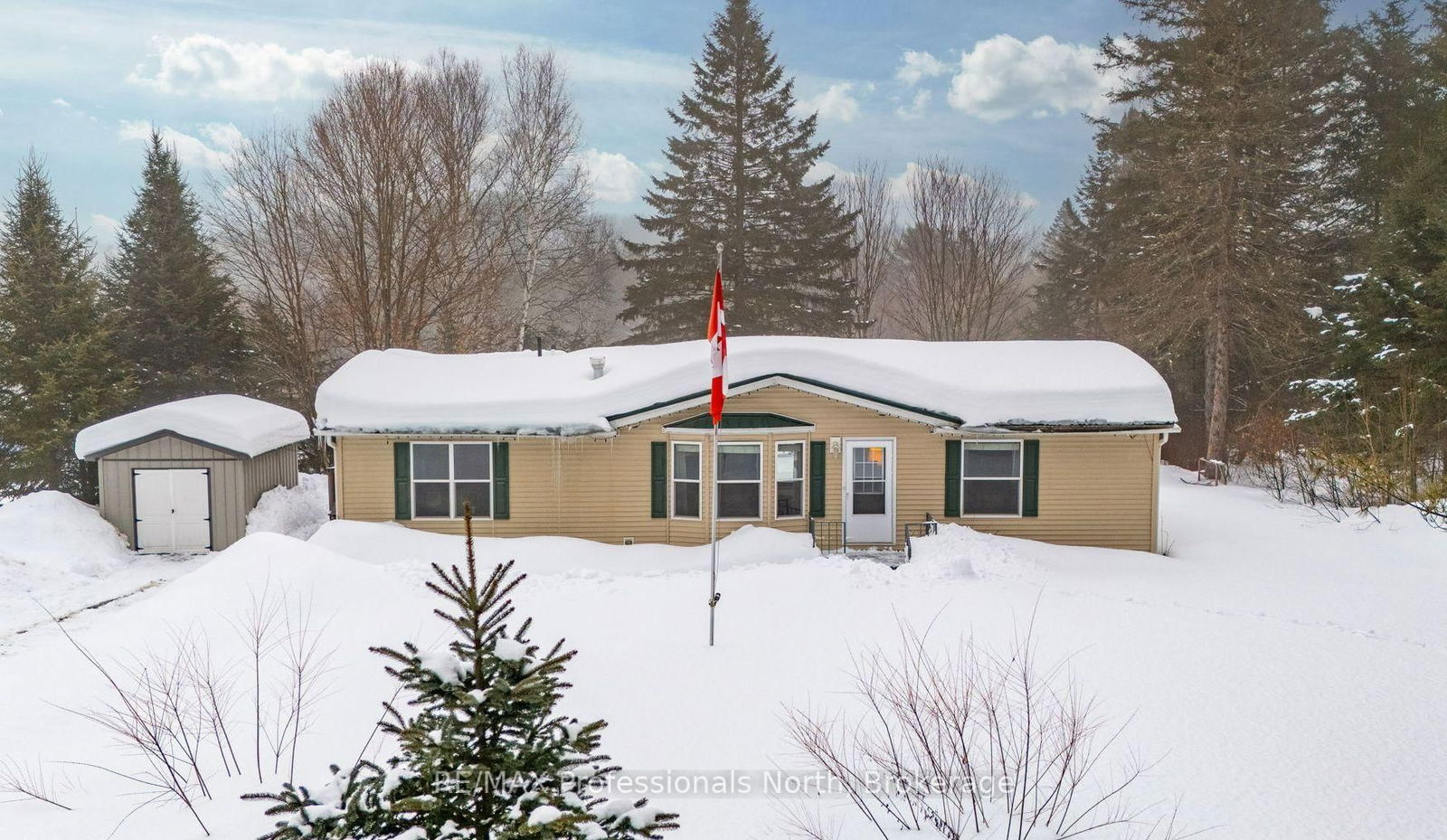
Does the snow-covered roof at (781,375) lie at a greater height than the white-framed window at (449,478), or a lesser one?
greater

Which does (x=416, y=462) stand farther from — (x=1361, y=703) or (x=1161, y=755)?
(x=1361, y=703)

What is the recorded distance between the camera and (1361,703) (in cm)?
750

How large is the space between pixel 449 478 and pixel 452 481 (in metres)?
0.08

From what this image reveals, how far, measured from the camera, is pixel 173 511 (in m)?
16.7

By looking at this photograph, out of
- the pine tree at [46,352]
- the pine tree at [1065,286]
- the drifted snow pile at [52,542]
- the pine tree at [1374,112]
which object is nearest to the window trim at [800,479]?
the drifted snow pile at [52,542]

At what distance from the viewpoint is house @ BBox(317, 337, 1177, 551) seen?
14.4 m

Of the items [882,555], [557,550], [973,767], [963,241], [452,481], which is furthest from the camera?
[963,241]

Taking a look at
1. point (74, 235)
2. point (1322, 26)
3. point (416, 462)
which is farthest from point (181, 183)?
point (1322, 26)

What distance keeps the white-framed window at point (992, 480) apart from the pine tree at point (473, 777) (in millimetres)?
12360

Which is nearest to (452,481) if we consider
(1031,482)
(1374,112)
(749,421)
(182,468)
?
(749,421)

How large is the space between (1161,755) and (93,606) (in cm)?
1560

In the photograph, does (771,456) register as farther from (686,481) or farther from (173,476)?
(173,476)

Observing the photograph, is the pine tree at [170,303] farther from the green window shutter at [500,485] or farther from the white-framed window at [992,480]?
the white-framed window at [992,480]

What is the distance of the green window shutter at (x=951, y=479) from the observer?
1464 cm
